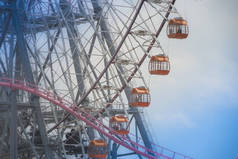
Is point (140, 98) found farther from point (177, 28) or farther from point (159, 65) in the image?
point (177, 28)

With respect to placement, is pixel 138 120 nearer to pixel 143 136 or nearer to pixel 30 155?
pixel 143 136

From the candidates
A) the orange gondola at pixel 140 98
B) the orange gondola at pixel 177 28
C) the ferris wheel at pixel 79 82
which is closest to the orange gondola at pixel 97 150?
the ferris wheel at pixel 79 82

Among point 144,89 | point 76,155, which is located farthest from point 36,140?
point 144,89

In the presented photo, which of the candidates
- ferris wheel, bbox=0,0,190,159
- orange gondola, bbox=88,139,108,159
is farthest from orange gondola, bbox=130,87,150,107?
orange gondola, bbox=88,139,108,159

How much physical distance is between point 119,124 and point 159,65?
389 cm

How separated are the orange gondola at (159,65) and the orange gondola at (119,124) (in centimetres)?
302

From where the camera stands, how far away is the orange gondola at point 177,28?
22000mm

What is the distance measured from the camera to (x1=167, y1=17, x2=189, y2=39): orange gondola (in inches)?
866

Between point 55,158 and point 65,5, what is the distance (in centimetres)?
1023

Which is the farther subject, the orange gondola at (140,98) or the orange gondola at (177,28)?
the orange gondola at (140,98)

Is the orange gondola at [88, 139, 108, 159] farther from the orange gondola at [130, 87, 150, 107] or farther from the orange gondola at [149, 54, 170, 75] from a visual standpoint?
the orange gondola at [149, 54, 170, 75]

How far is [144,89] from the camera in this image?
2302 cm

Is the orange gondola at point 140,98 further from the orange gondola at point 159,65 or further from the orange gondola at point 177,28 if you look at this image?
the orange gondola at point 177,28

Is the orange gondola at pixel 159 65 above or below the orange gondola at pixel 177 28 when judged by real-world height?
below
